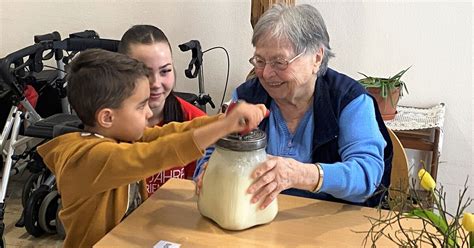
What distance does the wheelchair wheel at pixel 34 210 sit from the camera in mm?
2635

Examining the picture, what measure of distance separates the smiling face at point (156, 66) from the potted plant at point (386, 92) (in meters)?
1.07

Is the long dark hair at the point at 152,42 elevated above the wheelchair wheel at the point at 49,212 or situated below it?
above

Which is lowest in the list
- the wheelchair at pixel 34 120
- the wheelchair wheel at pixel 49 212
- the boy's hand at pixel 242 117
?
the wheelchair wheel at pixel 49 212

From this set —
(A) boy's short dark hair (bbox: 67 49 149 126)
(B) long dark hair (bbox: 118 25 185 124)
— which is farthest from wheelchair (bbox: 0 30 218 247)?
(A) boy's short dark hair (bbox: 67 49 149 126)

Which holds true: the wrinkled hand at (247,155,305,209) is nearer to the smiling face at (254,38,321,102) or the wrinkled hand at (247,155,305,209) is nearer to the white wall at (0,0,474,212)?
the smiling face at (254,38,321,102)

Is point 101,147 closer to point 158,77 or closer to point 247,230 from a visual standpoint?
point 247,230

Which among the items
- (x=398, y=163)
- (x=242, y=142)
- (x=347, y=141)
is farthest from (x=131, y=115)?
(x=398, y=163)

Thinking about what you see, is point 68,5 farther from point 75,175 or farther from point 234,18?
point 75,175

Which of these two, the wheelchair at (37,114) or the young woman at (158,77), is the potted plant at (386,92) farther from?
the young woman at (158,77)

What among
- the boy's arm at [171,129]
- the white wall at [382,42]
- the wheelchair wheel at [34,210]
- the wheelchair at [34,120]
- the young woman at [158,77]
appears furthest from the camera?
the white wall at [382,42]

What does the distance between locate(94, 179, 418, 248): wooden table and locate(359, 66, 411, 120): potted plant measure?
115cm

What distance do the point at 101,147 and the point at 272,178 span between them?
0.37 m

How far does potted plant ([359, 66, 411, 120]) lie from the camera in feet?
8.30

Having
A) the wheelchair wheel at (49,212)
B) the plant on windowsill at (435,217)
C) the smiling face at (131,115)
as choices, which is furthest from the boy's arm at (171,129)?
the wheelchair wheel at (49,212)
